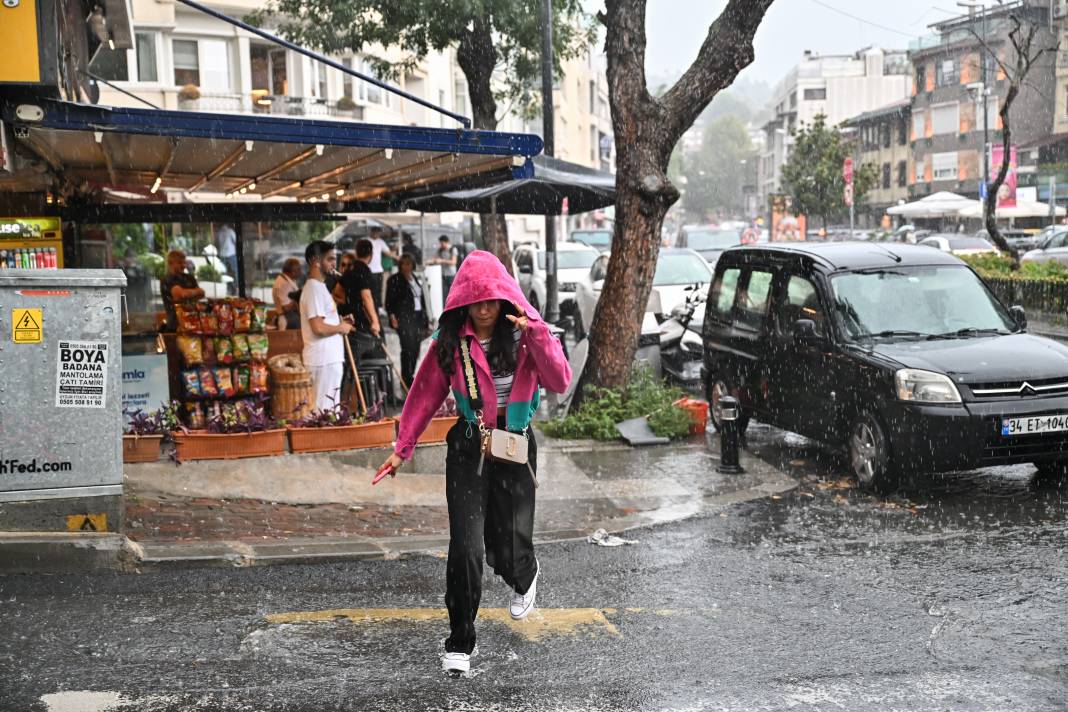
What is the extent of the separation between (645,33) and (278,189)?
15.2 ft

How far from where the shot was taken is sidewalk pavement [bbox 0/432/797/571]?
708 cm

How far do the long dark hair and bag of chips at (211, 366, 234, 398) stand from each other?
16.6ft

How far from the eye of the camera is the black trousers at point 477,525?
4910 millimetres

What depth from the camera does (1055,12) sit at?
57844mm

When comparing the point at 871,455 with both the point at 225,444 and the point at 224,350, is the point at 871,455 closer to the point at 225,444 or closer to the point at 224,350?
the point at 225,444

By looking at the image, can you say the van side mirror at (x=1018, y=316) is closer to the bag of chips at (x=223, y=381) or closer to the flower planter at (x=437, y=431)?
the flower planter at (x=437, y=431)

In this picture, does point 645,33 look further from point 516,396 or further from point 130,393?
point 516,396

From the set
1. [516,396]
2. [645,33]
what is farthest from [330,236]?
[516,396]

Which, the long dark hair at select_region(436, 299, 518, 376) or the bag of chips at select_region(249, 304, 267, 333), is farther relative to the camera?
the bag of chips at select_region(249, 304, 267, 333)

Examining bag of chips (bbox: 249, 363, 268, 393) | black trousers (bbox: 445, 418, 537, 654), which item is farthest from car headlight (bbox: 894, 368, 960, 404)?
bag of chips (bbox: 249, 363, 268, 393)

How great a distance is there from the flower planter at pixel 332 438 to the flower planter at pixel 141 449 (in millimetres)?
1041

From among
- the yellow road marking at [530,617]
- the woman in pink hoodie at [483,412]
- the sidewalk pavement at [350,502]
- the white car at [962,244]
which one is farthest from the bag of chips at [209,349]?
the white car at [962,244]

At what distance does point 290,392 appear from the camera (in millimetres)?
9828

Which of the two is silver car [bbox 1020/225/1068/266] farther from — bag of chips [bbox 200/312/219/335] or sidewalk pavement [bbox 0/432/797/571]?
bag of chips [bbox 200/312/219/335]
